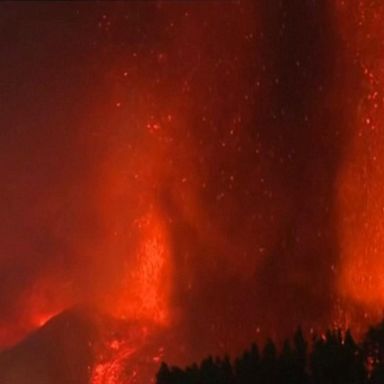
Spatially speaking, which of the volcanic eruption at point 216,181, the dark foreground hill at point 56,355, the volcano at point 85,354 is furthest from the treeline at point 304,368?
the dark foreground hill at point 56,355

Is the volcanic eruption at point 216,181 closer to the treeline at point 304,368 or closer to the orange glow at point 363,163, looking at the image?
the orange glow at point 363,163

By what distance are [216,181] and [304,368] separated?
13.9ft

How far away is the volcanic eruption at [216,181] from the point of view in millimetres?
9008

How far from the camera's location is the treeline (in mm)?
5859

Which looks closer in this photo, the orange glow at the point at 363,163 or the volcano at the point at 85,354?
the orange glow at the point at 363,163

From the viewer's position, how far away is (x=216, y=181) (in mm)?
10133

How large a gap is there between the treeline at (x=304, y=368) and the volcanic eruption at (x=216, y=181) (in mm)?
2077

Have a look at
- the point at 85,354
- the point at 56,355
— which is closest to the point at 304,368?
the point at 85,354

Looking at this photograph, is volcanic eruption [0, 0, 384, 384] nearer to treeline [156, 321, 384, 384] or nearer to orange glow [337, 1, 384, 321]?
orange glow [337, 1, 384, 321]

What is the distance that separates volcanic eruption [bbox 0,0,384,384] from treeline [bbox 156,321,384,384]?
2.08 meters

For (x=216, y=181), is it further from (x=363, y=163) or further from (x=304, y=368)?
(x=304, y=368)

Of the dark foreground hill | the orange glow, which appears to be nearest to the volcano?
the dark foreground hill

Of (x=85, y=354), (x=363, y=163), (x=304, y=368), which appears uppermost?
(x=85, y=354)

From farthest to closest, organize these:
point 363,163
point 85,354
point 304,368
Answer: point 85,354, point 363,163, point 304,368
